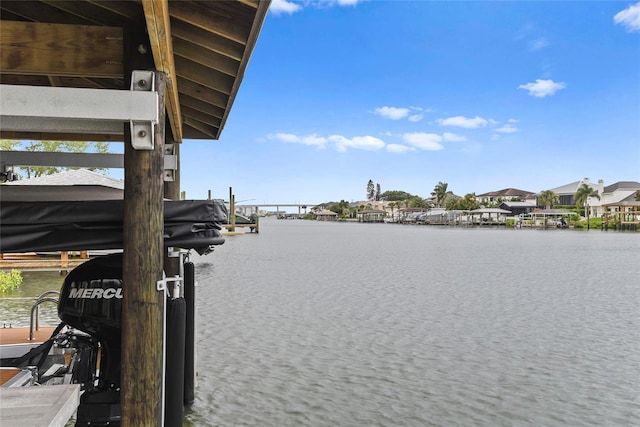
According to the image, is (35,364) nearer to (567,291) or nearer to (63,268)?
(63,268)

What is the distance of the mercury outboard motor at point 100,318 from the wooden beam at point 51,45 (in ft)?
4.30

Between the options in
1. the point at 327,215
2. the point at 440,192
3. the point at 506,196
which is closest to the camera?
A: the point at 506,196

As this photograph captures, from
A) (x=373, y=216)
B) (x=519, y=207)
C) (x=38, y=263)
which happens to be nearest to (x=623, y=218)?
(x=519, y=207)

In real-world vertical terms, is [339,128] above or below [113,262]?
above

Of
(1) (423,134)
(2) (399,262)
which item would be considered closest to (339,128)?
(1) (423,134)

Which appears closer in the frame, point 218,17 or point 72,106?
point 72,106

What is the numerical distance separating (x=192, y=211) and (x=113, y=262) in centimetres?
73

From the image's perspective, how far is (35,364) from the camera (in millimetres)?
4098

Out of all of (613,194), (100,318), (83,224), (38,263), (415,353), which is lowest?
(415,353)

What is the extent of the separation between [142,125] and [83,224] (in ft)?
2.33

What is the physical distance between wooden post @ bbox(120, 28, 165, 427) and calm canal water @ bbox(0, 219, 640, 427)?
2.50 m

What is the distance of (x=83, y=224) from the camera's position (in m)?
3.27

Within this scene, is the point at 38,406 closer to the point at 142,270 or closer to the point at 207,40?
the point at 142,270

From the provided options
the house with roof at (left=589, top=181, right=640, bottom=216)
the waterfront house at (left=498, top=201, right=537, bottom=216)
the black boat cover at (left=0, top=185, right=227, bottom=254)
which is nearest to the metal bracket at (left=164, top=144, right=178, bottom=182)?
the black boat cover at (left=0, top=185, right=227, bottom=254)
